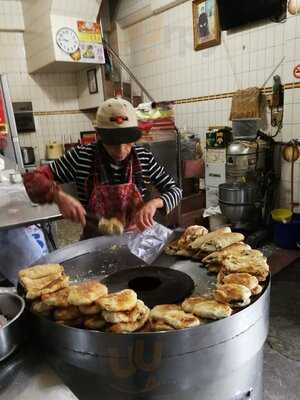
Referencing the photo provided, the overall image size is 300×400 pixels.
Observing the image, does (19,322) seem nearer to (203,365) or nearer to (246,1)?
(203,365)

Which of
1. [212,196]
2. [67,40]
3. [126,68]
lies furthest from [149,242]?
[126,68]

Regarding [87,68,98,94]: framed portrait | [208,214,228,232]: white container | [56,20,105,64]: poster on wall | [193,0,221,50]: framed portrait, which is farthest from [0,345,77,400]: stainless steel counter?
[87,68,98,94]: framed portrait

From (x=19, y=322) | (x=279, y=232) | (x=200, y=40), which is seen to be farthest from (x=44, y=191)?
(x=200, y=40)

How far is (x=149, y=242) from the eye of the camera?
152 centimetres

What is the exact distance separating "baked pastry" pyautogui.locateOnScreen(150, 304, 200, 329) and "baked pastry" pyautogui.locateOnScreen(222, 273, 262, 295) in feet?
0.66

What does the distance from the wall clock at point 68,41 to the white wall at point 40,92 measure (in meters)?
1.06

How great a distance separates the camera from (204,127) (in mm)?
4820

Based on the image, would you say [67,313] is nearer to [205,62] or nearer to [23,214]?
[23,214]

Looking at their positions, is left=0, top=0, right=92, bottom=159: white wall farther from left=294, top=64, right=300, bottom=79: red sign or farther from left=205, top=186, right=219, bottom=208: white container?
left=294, top=64, right=300, bottom=79: red sign

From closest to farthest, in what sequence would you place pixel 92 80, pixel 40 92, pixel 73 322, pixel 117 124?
pixel 73 322, pixel 117 124, pixel 92 80, pixel 40 92

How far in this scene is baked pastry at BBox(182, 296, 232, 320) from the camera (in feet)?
2.90

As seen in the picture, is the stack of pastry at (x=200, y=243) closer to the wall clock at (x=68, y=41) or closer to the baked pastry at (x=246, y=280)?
the baked pastry at (x=246, y=280)

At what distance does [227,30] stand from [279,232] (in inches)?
101

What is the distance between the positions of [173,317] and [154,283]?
285 millimetres
